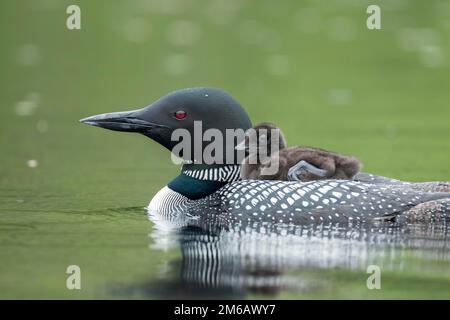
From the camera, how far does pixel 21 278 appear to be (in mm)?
6273

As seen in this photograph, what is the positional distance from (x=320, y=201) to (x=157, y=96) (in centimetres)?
643

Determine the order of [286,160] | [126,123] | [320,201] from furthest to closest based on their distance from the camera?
[126,123] → [286,160] → [320,201]

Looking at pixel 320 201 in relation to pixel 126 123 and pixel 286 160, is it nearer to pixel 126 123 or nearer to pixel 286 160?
pixel 286 160

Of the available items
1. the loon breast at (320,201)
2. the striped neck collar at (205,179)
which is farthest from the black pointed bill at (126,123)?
the loon breast at (320,201)

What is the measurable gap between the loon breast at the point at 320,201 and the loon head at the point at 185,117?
1.60 ft

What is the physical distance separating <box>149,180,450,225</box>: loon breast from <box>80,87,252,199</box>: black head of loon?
33cm

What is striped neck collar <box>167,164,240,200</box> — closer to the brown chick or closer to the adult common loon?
the adult common loon

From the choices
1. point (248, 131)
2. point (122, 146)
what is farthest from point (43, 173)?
point (248, 131)

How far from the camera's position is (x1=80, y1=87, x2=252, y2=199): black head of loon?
809 cm

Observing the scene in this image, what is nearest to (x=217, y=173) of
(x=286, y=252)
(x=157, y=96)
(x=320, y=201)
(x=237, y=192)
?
(x=237, y=192)

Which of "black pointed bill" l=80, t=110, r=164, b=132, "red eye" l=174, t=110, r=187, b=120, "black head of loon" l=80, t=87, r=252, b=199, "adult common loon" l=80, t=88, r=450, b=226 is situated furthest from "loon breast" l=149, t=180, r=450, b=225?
"black pointed bill" l=80, t=110, r=164, b=132

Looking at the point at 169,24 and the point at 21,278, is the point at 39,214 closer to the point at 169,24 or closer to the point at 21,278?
the point at 21,278

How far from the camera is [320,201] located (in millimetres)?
7727

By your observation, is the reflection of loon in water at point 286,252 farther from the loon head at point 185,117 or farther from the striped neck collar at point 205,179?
the loon head at point 185,117
